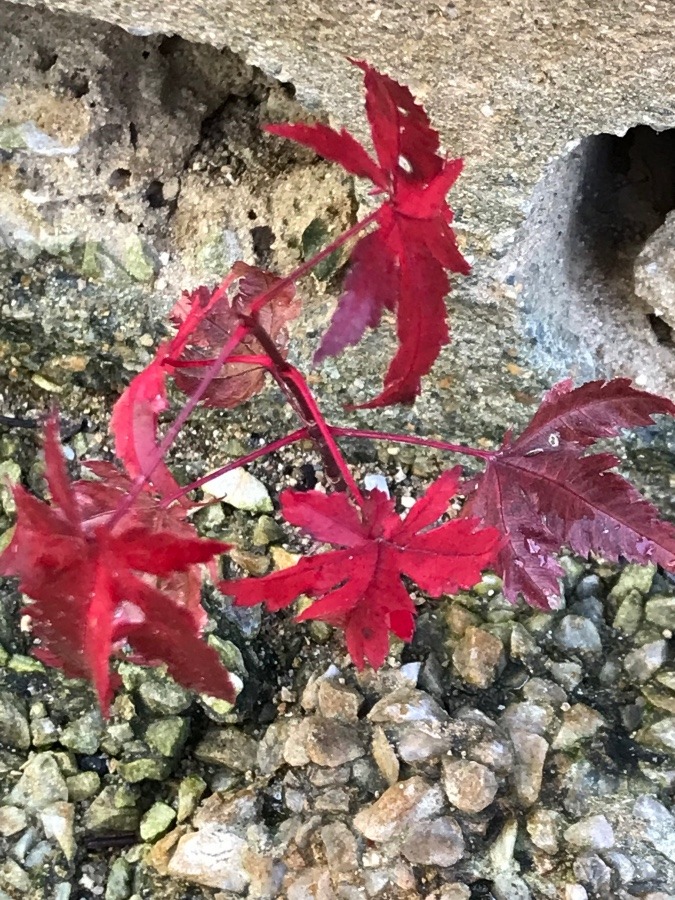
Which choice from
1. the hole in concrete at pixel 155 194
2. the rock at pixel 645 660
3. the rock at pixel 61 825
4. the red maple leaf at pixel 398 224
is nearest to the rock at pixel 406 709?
the rock at pixel 645 660

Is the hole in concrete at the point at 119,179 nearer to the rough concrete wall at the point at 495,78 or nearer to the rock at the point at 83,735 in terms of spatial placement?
the rough concrete wall at the point at 495,78

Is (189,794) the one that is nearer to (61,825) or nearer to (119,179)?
(61,825)

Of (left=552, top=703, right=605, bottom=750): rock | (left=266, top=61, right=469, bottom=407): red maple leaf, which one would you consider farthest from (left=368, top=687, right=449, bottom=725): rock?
(left=266, top=61, right=469, bottom=407): red maple leaf

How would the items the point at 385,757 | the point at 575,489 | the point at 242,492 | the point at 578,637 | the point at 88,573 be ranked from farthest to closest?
the point at 242,492 → the point at 578,637 → the point at 385,757 → the point at 575,489 → the point at 88,573

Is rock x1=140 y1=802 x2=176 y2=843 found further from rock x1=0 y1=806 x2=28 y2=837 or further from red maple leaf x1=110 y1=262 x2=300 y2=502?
red maple leaf x1=110 y1=262 x2=300 y2=502

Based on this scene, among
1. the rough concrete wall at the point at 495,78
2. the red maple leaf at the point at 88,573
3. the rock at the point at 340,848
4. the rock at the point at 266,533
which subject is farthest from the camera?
the rock at the point at 266,533

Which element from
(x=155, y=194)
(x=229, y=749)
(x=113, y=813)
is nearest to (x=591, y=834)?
(x=229, y=749)

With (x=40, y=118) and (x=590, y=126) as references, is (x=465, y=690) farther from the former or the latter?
(x=40, y=118)
